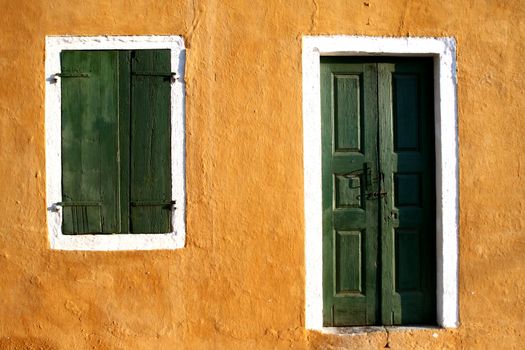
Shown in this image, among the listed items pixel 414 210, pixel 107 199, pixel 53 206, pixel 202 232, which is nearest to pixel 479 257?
pixel 414 210

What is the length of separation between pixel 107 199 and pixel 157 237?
45 centimetres

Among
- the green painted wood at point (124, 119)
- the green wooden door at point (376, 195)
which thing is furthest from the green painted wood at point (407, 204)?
the green painted wood at point (124, 119)

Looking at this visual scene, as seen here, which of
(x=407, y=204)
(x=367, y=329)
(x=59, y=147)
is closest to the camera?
(x=59, y=147)

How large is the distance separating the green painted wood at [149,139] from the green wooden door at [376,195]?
1167 mm

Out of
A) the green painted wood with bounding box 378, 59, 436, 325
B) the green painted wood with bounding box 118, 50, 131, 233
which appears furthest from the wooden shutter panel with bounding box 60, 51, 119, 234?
the green painted wood with bounding box 378, 59, 436, 325

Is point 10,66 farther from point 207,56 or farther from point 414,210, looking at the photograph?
point 414,210

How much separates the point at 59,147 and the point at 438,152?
2.75m

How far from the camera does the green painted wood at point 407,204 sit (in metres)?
4.82

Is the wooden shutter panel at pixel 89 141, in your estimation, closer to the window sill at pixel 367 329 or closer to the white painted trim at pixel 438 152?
the white painted trim at pixel 438 152

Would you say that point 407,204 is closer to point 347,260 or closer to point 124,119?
point 347,260

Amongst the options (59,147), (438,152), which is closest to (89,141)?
(59,147)

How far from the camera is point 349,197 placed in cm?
480

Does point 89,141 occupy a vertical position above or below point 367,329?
above

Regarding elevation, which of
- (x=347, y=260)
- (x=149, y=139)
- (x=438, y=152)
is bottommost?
(x=347, y=260)
